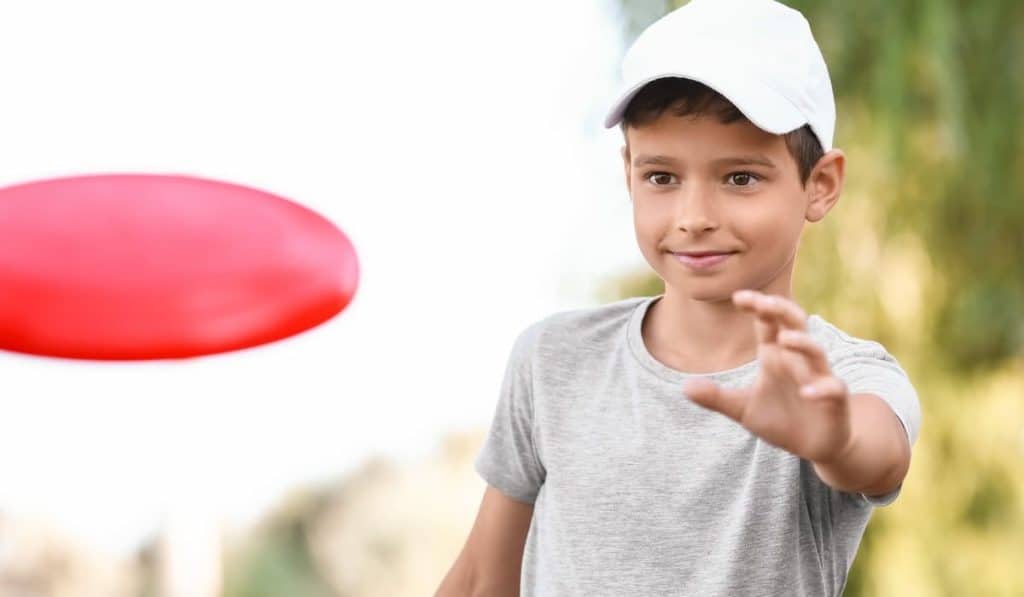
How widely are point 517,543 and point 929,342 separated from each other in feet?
7.76

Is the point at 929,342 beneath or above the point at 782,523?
beneath

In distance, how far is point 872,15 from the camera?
10.9 ft

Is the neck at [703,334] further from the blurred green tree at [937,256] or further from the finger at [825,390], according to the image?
the blurred green tree at [937,256]

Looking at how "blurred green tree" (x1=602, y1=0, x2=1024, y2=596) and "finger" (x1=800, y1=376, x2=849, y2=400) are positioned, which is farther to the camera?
"blurred green tree" (x1=602, y1=0, x2=1024, y2=596)

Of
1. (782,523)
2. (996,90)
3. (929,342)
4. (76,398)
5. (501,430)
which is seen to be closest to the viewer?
(782,523)

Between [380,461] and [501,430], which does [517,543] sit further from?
[380,461]

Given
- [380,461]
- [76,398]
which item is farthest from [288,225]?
[380,461]

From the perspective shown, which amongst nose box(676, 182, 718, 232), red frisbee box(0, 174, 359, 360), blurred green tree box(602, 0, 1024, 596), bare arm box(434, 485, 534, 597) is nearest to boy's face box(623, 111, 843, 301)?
nose box(676, 182, 718, 232)

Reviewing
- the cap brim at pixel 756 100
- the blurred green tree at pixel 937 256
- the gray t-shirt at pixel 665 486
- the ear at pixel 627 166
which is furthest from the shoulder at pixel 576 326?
the blurred green tree at pixel 937 256

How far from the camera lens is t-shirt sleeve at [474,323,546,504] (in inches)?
51.7

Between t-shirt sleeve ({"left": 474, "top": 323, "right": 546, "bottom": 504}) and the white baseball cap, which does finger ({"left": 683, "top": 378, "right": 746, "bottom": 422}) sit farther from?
t-shirt sleeve ({"left": 474, "top": 323, "right": 546, "bottom": 504})

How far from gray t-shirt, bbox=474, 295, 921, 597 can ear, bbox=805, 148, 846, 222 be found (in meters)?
0.09

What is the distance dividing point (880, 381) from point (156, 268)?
735 mm

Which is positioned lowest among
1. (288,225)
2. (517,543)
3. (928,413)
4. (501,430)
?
(928,413)
